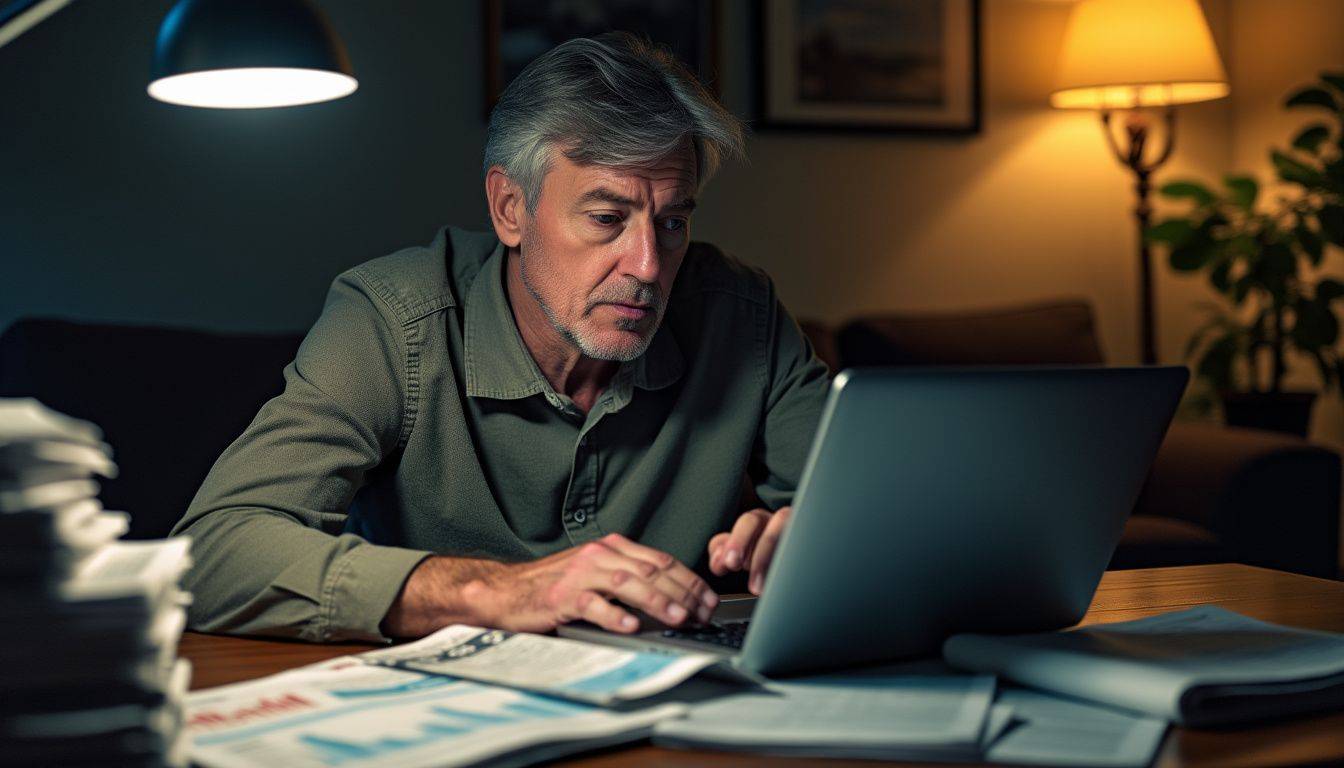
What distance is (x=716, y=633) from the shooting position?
1068 millimetres

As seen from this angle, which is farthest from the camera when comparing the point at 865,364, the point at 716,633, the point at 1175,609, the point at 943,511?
the point at 865,364

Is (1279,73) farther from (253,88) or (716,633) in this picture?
(716,633)

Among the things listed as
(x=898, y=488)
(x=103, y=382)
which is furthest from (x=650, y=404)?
(x=103, y=382)

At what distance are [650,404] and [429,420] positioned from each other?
28cm

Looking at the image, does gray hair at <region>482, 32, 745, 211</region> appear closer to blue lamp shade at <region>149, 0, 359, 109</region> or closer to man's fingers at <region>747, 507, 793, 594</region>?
blue lamp shade at <region>149, 0, 359, 109</region>

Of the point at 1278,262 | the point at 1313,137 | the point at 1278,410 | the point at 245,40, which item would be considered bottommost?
the point at 1278,410

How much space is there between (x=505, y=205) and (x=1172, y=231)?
2562mm

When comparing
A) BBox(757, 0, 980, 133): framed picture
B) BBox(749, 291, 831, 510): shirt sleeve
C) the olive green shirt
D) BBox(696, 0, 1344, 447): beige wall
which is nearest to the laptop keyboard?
the olive green shirt

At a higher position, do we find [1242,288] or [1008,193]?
[1008,193]

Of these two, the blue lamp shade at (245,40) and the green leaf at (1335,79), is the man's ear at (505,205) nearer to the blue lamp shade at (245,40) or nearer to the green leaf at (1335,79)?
the blue lamp shade at (245,40)

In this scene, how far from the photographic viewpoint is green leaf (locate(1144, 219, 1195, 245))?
3750 mm

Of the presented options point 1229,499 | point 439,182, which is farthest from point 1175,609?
point 439,182

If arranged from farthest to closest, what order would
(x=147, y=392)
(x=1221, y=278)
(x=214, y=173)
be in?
(x=1221, y=278) → (x=214, y=173) → (x=147, y=392)

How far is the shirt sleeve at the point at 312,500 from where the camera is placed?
1.15 m
